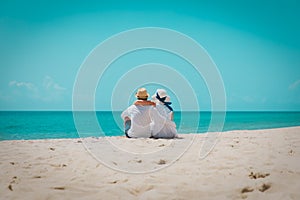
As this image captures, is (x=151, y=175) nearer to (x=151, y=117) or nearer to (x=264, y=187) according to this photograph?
(x=264, y=187)

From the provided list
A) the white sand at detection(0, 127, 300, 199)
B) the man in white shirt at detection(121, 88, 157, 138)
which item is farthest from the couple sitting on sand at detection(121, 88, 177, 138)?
the white sand at detection(0, 127, 300, 199)

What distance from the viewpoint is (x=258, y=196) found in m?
A: 2.69

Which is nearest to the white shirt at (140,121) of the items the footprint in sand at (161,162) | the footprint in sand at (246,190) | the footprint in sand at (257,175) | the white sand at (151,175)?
the white sand at (151,175)

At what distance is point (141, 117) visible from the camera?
7754 millimetres

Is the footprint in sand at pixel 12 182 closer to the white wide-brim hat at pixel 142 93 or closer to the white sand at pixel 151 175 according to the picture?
the white sand at pixel 151 175

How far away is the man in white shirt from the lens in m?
7.73

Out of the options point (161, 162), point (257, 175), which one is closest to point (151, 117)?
point (161, 162)

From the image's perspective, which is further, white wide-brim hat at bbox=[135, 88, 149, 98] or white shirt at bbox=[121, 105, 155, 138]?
white wide-brim hat at bbox=[135, 88, 149, 98]

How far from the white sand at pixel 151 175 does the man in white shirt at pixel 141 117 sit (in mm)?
2701

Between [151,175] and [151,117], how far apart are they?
14.2 feet

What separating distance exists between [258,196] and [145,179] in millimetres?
1343

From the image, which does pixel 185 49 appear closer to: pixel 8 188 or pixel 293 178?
pixel 293 178

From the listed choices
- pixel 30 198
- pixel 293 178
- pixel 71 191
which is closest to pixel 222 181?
pixel 293 178

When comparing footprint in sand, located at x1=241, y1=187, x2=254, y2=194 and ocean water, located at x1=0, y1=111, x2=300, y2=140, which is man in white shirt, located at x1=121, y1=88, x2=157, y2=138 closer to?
footprint in sand, located at x1=241, y1=187, x2=254, y2=194
